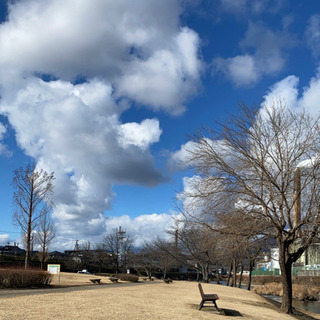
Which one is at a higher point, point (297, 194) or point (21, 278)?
point (297, 194)

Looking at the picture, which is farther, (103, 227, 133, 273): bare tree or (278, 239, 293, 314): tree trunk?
(103, 227, 133, 273): bare tree

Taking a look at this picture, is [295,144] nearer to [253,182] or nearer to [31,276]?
[253,182]

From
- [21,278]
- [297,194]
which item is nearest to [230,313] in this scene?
[297,194]

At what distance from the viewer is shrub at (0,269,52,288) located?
20.4 meters

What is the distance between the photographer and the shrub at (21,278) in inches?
805

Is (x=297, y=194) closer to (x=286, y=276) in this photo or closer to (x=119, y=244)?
(x=286, y=276)

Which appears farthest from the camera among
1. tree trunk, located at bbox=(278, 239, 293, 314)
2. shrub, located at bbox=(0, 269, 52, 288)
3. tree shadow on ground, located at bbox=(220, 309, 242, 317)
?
shrub, located at bbox=(0, 269, 52, 288)

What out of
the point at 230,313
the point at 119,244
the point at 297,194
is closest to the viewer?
the point at 230,313

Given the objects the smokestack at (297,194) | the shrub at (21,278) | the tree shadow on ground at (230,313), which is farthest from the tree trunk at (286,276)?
the shrub at (21,278)

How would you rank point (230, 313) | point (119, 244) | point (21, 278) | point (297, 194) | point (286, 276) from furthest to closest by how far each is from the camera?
point (119, 244) → point (21, 278) → point (286, 276) → point (297, 194) → point (230, 313)

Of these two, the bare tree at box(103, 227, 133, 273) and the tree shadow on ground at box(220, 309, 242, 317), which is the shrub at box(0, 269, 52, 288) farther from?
the bare tree at box(103, 227, 133, 273)

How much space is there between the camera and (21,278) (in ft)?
70.5

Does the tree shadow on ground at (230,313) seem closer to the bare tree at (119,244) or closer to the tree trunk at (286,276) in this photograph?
the tree trunk at (286,276)

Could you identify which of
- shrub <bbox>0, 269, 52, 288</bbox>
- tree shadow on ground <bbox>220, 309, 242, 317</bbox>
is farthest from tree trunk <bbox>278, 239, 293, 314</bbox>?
shrub <bbox>0, 269, 52, 288</bbox>
